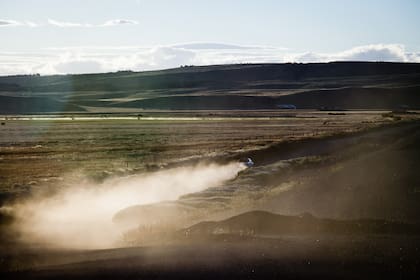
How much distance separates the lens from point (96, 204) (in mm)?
26188

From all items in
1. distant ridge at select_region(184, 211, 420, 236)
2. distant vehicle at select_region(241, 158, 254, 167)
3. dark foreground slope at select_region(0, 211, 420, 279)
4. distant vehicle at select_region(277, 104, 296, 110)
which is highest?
distant vehicle at select_region(277, 104, 296, 110)

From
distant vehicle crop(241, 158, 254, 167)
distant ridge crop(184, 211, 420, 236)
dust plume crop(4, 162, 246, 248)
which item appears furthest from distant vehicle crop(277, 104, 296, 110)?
distant ridge crop(184, 211, 420, 236)

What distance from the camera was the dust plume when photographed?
817 inches

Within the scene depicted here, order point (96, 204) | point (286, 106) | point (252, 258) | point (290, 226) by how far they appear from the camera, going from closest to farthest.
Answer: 1. point (252, 258)
2. point (290, 226)
3. point (96, 204)
4. point (286, 106)

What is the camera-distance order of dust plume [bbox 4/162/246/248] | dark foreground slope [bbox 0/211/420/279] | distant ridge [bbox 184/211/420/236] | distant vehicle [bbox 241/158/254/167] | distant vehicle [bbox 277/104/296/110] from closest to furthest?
dark foreground slope [bbox 0/211/420/279]
distant ridge [bbox 184/211/420/236]
dust plume [bbox 4/162/246/248]
distant vehicle [bbox 241/158/254/167]
distant vehicle [bbox 277/104/296/110]

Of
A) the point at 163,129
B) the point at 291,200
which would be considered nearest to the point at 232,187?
the point at 291,200

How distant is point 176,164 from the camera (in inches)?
1485

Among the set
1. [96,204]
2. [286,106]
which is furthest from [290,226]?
[286,106]

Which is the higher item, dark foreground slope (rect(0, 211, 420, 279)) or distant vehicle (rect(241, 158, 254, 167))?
distant vehicle (rect(241, 158, 254, 167))

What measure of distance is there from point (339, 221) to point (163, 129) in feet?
155

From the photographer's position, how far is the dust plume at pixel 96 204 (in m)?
20.8

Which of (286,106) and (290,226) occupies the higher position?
(286,106)

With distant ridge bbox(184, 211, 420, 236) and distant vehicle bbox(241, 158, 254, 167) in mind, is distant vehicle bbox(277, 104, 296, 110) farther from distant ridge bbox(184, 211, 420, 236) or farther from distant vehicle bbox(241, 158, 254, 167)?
distant ridge bbox(184, 211, 420, 236)

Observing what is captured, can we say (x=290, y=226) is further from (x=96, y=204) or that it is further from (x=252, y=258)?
(x=96, y=204)
